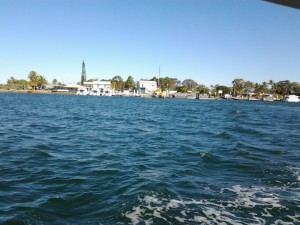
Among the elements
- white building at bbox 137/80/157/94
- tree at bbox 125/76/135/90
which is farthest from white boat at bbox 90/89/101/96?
tree at bbox 125/76/135/90

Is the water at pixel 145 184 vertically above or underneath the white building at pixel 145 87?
underneath

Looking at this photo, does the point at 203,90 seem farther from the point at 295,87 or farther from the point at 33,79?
the point at 33,79

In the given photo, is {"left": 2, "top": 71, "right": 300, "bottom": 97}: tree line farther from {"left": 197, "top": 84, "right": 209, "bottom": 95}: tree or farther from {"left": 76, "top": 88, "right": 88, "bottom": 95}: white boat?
{"left": 76, "top": 88, "right": 88, "bottom": 95}: white boat

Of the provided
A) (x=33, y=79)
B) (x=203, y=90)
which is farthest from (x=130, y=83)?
(x=33, y=79)

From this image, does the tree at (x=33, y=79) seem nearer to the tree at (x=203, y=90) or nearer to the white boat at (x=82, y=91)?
the white boat at (x=82, y=91)

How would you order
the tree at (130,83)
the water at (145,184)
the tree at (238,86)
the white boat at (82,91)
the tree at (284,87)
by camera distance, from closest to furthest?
the water at (145,184), the white boat at (82,91), the tree at (130,83), the tree at (284,87), the tree at (238,86)

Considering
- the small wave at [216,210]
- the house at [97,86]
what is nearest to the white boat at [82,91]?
the house at [97,86]

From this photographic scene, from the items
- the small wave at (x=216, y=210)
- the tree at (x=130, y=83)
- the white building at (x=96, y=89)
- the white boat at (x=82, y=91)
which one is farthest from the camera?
the tree at (x=130, y=83)

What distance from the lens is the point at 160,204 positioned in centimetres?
810

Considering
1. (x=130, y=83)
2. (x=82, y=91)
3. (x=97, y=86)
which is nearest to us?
(x=82, y=91)

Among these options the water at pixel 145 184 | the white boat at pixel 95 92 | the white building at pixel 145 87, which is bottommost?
the water at pixel 145 184

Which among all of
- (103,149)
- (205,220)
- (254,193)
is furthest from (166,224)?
(103,149)

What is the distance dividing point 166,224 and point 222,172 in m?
5.65

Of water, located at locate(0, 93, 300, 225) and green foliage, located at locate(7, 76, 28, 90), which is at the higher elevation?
green foliage, located at locate(7, 76, 28, 90)
